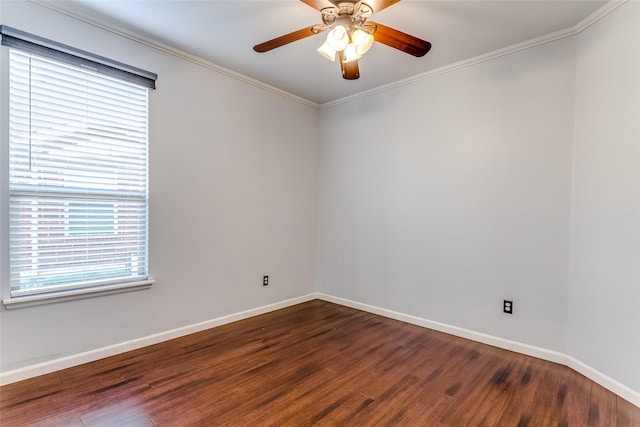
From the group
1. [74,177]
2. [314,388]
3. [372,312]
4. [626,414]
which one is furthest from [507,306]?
[74,177]

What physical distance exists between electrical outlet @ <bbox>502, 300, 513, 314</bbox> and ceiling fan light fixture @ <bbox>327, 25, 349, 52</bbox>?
2.40 meters

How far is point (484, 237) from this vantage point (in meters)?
2.80

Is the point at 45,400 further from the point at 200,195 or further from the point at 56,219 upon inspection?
the point at 200,195

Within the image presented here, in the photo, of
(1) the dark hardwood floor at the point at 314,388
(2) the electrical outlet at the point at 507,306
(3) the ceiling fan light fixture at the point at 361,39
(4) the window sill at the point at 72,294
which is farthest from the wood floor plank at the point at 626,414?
(4) the window sill at the point at 72,294

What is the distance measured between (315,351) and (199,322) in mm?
1182

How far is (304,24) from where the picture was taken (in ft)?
7.66

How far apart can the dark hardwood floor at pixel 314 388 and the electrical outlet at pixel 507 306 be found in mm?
344

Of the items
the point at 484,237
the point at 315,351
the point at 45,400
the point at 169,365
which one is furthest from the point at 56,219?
the point at 484,237

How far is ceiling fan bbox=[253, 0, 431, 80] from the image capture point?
1.78m

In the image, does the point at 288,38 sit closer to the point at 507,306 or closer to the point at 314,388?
the point at 314,388

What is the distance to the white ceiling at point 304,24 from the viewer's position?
212 centimetres

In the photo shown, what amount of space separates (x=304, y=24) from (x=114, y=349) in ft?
9.43

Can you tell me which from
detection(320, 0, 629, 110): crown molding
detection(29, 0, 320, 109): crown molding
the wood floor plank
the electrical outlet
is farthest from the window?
the wood floor plank

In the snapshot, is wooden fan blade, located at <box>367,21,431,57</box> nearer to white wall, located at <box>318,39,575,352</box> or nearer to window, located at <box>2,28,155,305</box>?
white wall, located at <box>318,39,575,352</box>
